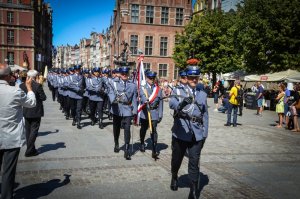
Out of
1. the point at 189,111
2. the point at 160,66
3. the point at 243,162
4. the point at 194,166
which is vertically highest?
the point at 160,66

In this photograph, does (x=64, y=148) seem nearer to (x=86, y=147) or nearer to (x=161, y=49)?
(x=86, y=147)

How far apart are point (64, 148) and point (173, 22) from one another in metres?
43.3

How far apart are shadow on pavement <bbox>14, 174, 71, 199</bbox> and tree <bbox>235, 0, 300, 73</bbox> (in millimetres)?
23146

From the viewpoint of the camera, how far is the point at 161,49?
48.8 m

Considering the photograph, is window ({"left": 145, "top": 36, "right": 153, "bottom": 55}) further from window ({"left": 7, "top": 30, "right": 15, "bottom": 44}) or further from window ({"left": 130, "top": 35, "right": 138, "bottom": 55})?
window ({"left": 7, "top": 30, "right": 15, "bottom": 44})

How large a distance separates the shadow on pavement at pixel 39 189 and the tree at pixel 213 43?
31565mm

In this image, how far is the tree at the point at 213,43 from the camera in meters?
35.6

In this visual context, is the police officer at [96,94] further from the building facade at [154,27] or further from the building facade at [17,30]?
the building facade at [17,30]

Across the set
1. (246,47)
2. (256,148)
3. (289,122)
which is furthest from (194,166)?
(246,47)

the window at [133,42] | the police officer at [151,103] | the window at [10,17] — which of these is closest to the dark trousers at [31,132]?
the police officer at [151,103]

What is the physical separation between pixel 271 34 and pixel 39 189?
2364 centimetres

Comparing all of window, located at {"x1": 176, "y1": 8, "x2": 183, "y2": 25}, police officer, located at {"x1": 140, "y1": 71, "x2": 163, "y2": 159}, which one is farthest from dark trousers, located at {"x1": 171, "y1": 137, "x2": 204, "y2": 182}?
window, located at {"x1": 176, "y1": 8, "x2": 183, "y2": 25}

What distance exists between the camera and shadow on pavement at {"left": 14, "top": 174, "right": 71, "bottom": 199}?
4.98 meters

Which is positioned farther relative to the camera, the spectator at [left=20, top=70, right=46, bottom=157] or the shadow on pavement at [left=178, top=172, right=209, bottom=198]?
the spectator at [left=20, top=70, right=46, bottom=157]
